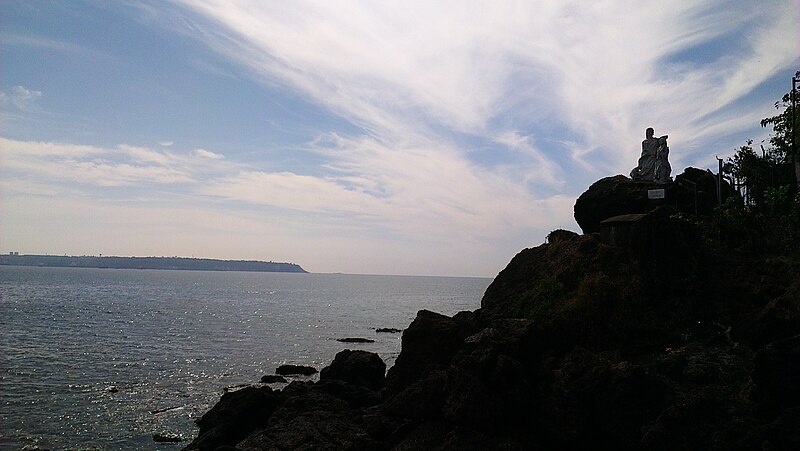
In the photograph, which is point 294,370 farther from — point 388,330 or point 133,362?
point 388,330

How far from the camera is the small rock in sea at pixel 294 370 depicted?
3224 centimetres

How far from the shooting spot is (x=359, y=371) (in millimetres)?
24031

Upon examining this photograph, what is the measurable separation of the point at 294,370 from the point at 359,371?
10.00m

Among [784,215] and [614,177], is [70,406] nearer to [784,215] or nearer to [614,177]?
[614,177]

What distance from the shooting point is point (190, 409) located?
78.4 ft

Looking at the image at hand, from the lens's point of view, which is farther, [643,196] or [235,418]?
[643,196]

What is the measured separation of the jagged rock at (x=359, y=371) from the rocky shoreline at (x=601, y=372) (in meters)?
0.42

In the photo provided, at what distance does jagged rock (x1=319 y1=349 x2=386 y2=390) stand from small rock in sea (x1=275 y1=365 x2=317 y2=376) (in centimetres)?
804

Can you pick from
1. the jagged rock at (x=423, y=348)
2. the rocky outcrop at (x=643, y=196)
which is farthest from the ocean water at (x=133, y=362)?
the rocky outcrop at (x=643, y=196)

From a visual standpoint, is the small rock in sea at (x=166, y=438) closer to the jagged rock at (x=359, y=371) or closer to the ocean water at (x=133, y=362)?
the ocean water at (x=133, y=362)

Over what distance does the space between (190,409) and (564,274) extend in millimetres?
16698

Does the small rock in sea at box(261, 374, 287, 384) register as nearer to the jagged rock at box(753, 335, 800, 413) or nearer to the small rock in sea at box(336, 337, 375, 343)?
the small rock in sea at box(336, 337, 375, 343)

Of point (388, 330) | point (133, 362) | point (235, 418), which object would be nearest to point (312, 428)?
point (235, 418)

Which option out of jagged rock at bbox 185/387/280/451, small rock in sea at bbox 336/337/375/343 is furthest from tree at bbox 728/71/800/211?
small rock in sea at bbox 336/337/375/343
